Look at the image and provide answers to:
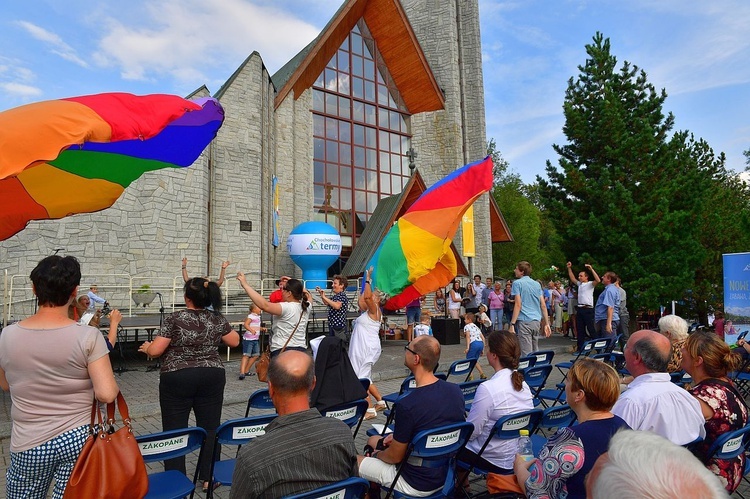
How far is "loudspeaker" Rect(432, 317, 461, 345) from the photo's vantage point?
47.6ft

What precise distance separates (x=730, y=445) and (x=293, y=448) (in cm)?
271

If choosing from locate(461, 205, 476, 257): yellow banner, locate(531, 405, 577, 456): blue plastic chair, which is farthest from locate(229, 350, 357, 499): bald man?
locate(461, 205, 476, 257): yellow banner

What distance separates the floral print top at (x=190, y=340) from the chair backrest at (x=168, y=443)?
924mm

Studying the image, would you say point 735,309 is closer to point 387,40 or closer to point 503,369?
point 503,369

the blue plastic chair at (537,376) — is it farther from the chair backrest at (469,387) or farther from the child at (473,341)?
the child at (473,341)

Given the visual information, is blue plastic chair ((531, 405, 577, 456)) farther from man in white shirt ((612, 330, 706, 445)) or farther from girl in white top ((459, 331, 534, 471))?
man in white shirt ((612, 330, 706, 445))

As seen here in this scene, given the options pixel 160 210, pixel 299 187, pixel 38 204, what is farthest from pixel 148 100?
pixel 299 187

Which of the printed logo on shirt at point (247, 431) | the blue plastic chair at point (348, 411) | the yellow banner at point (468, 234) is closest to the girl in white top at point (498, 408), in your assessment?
the blue plastic chair at point (348, 411)

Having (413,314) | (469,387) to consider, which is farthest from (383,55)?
(469,387)

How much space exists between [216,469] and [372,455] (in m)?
1.07

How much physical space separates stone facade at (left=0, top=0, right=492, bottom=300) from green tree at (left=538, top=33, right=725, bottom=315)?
920cm

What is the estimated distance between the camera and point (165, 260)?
14.6 m

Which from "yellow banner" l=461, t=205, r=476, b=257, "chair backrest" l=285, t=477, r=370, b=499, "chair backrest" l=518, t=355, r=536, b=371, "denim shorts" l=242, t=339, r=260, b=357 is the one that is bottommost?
"denim shorts" l=242, t=339, r=260, b=357

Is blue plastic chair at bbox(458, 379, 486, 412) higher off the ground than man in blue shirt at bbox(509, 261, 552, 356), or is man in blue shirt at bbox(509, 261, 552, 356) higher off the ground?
man in blue shirt at bbox(509, 261, 552, 356)
